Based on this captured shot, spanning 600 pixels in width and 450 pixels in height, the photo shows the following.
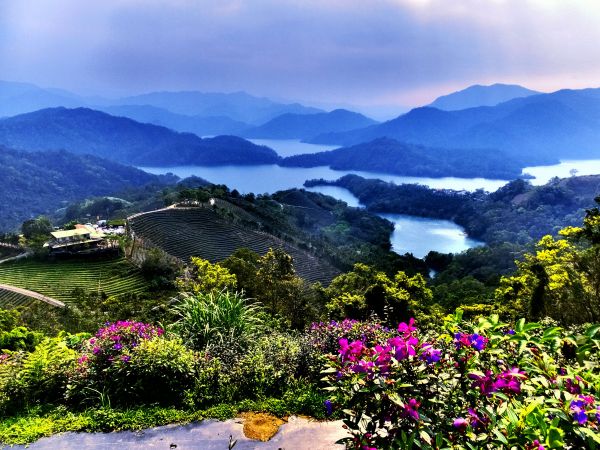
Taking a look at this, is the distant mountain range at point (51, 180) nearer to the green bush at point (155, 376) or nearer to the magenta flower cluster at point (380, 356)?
the green bush at point (155, 376)

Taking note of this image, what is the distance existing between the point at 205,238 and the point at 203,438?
1525 inches

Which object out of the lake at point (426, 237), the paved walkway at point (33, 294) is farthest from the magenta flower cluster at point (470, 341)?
the lake at point (426, 237)

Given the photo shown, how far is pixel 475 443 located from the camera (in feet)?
7.19

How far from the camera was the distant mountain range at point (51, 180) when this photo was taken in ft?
380

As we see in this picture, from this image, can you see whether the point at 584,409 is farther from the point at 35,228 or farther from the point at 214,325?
the point at 35,228

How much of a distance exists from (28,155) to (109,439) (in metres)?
173

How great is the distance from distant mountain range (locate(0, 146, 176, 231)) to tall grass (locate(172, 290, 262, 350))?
364ft

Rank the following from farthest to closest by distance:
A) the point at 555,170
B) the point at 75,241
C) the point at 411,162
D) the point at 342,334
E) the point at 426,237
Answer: the point at 555,170 → the point at 411,162 → the point at 426,237 → the point at 75,241 → the point at 342,334

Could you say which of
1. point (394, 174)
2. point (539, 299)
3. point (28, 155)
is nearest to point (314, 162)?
point (394, 174)

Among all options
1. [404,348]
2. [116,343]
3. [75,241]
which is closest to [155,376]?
[116,343]

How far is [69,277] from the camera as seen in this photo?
29672 millimetres

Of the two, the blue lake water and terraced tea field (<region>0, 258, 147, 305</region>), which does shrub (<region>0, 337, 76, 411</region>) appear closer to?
terraced tea field (<region>0, 258, 147, 305</region>)

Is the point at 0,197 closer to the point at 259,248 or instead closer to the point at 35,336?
the point at 259,248

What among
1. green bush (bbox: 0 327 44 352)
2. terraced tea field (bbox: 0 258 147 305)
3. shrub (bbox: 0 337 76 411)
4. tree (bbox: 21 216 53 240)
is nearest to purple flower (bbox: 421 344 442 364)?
shrub (bbox: 0 337 76 411)
